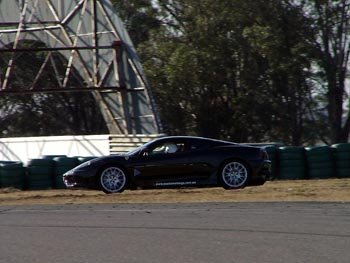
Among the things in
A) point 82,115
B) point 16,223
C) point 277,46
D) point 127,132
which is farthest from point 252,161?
point 82,115

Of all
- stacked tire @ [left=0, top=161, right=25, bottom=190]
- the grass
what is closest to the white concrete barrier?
stacked tire @ [left=0, top=161, right=25, bottom=190]

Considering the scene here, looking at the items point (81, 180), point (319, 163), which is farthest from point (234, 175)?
point (319, 163)

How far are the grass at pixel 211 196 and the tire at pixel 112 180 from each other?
18 cm

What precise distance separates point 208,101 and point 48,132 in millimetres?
11943

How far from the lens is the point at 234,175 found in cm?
1767

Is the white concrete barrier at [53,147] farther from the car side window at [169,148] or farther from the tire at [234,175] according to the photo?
the tire at [234,175]

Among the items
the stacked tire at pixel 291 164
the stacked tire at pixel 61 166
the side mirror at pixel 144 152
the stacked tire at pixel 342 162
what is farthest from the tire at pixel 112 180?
the stacked tire at pixel 342 162

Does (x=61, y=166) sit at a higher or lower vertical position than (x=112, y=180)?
higher

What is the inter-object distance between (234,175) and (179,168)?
118 centimetres

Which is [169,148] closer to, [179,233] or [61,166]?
[61,166]

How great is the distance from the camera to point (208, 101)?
38875 millimetres

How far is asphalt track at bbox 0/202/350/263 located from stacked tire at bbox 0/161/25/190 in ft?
24.3

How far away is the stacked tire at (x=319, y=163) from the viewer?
76.3 feet

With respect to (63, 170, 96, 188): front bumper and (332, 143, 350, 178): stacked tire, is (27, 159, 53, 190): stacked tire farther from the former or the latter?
(332, 143, 350, 178): stacked tire
